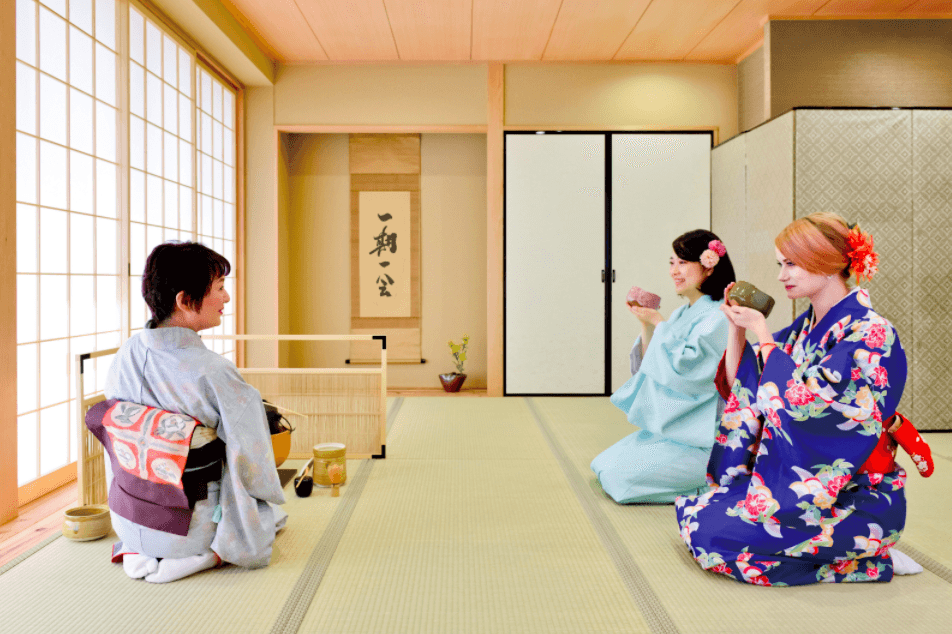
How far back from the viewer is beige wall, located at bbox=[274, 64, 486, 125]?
522 cm

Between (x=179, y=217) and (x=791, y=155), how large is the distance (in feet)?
12.6

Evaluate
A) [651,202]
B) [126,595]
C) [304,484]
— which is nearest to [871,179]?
[651,202]

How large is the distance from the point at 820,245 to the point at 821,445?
0.58 m

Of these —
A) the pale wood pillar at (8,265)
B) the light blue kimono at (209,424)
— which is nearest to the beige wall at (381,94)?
the pale wood pillar at (8,265)

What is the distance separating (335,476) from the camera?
2.66 m

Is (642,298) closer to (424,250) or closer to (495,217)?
(495,217)

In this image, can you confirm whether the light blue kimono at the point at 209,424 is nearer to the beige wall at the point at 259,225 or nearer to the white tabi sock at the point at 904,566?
the white tabi sock at the point at 904,566

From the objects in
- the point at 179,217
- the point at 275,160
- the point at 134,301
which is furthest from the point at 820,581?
the point at 275,160

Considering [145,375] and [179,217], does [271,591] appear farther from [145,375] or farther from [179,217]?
[179,217]

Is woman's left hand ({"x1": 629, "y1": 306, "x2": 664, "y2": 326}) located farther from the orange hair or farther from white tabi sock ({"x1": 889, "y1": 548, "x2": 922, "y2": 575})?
white tabi sock ({"x1": 889, "y1": 548, "x2": 922, "y2": 575})

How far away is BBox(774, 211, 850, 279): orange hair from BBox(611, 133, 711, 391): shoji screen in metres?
3.27

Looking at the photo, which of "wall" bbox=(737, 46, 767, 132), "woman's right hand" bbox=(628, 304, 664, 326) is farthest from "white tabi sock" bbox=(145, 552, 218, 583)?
"wall" bbox=(737, 46, 767, 132)

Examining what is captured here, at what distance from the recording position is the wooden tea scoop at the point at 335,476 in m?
2.64

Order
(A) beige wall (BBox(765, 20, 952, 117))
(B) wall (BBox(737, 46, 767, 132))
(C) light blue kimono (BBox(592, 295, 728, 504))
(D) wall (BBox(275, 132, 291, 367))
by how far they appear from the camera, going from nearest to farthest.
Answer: (C) light blue kimono (BBox(592, 295, 728, 504))
(A) beige wall (BBox(765, 20, 952, 117))
(B) wall (BBox(737, 46, 767, 132))
(D) wall (BBox(275, 132, 291, 367))
